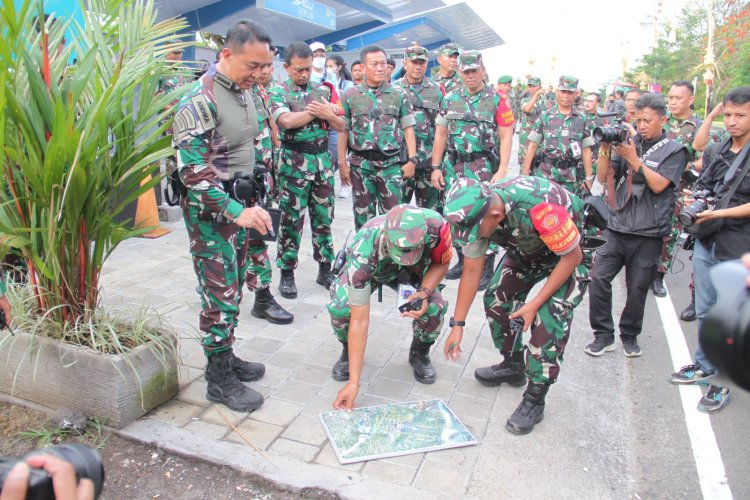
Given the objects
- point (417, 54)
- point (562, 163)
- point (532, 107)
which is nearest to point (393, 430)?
point (417, 54)

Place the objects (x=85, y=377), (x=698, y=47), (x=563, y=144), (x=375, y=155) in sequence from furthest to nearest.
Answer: (x=698, y=47)
(x=563, y=144)
(x=375, y=155)
(x=85, y=377)

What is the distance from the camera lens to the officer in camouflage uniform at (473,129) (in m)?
5.01

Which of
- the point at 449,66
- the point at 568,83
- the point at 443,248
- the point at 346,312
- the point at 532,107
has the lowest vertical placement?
the point at 346,312

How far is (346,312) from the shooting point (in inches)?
126

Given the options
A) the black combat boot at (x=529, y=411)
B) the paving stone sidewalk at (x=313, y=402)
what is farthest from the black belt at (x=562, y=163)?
the black combat boot at (x=529, y=411)

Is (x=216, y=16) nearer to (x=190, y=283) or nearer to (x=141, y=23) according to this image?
(x=190, y=283)

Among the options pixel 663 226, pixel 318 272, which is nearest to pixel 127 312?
pixel 318 272

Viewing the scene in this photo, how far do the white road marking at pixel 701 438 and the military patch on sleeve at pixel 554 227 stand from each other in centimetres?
135

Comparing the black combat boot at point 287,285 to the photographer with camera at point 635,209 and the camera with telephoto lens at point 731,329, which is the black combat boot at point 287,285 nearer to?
the photographer with camera at point 635,209

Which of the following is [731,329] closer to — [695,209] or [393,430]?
[393,430]

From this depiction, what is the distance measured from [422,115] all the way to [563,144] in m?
1.50

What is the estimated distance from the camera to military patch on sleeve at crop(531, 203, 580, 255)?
2625 mm

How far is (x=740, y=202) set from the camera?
3342mm

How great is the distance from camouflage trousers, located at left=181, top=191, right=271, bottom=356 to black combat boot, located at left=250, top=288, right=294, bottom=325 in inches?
44.6
